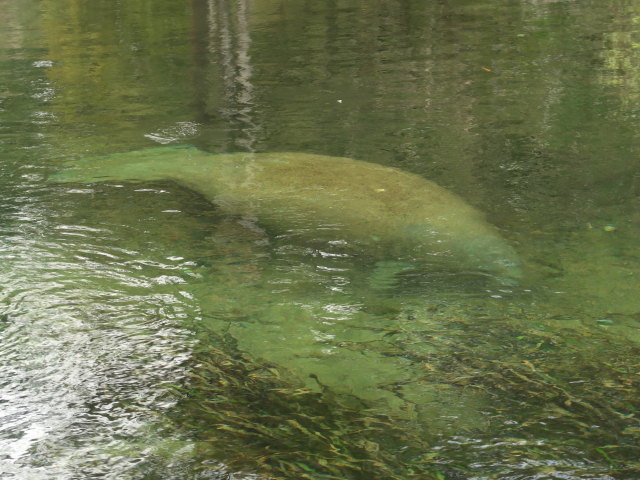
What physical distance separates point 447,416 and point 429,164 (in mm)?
4163

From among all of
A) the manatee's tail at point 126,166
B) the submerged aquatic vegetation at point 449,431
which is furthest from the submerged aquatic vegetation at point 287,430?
the manatee's tail at point 126,166

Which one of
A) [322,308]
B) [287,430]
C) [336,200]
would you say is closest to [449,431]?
[287,430]

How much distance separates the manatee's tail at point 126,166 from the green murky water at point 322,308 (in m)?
0.22

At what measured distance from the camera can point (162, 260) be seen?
518 centimetres

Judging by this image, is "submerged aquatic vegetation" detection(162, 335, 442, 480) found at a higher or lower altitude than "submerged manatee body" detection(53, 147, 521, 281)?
lower

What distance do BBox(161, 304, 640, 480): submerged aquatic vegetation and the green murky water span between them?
0.04ft

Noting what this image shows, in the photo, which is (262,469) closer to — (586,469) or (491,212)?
(586,469)

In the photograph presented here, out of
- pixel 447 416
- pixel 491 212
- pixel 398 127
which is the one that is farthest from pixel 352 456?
pixel 398 127

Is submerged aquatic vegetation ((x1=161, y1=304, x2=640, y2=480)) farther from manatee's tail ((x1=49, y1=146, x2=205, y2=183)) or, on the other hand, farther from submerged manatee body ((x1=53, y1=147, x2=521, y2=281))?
manatee's tail ((x1=49, y1=146, x2=205, y2=183))

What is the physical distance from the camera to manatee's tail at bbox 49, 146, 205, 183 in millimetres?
7121

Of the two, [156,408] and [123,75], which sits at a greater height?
[123,75]

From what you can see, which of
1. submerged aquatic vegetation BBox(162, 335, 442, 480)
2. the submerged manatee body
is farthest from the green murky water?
the submerged manatee body

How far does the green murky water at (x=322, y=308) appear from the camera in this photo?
125 inches

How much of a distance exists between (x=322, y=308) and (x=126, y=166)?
12.0 ft
